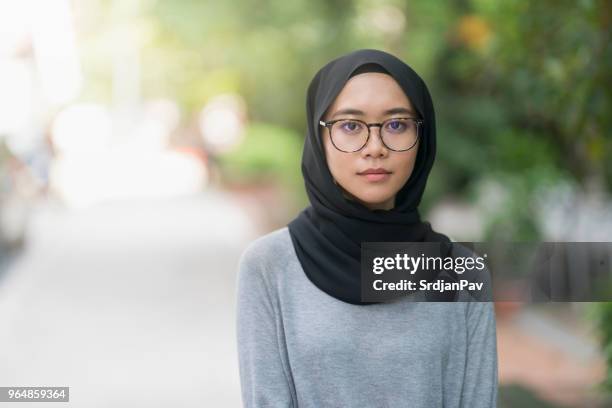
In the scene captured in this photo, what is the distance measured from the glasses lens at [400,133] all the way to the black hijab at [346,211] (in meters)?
0.03

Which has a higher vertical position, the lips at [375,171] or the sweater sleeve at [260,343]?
the lips at [375,171]

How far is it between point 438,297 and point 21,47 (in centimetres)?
1753

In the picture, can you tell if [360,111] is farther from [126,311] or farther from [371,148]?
[126,311]

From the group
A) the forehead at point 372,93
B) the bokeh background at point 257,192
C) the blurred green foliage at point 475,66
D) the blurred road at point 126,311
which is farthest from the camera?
the blurred road at point 126,311

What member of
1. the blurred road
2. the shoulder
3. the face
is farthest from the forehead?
the blurred road

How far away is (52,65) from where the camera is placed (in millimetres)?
22766

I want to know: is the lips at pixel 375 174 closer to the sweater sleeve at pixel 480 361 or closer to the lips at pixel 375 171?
the lips at pixel 375 171

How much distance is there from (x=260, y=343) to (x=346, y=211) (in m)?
0.31

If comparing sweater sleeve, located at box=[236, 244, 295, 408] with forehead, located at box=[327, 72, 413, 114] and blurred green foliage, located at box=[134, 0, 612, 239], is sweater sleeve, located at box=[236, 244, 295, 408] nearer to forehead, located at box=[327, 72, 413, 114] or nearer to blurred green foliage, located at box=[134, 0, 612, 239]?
forehead, located at box=[327, 72, 413, 114]

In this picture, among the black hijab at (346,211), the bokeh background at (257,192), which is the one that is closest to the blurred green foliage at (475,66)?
the bokeh background at (257,192)

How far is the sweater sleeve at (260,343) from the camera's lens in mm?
1692

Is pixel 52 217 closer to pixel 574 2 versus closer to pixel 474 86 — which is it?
pixel 474 86

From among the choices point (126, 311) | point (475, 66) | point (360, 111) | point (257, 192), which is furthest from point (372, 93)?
point (257, 192)

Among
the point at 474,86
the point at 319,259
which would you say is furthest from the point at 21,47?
the point at 319,259
